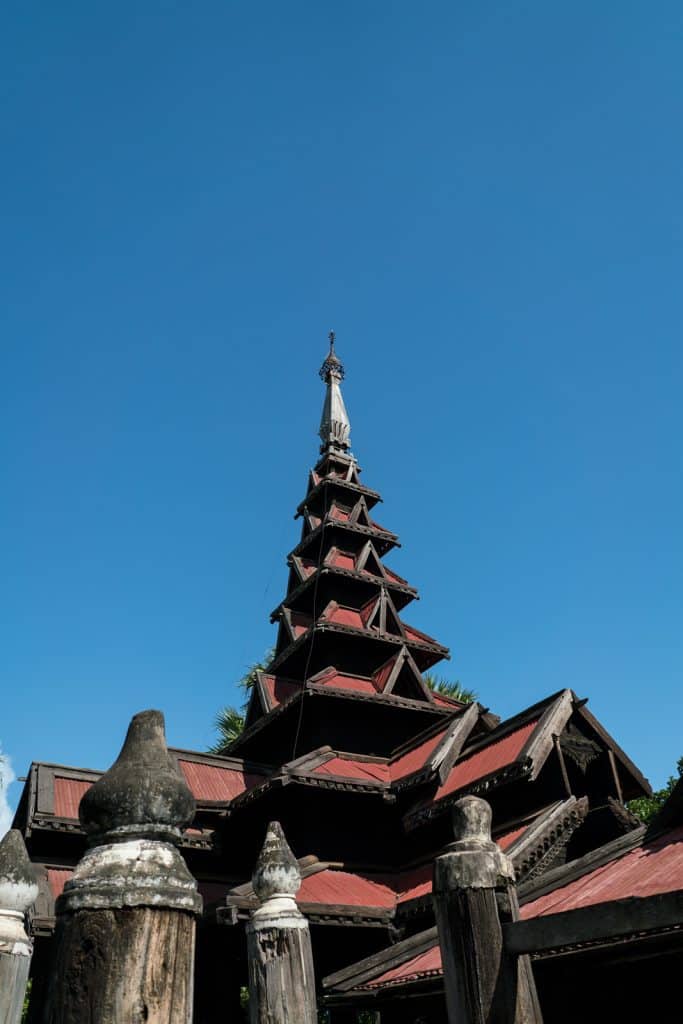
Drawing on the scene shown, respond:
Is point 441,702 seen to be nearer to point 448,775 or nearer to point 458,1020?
point 448,775

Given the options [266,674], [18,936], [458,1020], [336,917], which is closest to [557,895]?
[336,917]

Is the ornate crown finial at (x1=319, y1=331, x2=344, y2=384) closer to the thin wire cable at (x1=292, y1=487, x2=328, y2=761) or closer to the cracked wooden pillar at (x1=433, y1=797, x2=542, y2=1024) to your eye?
the thin wire cable at (x1=292, y1=487, x2=328, y2=761)

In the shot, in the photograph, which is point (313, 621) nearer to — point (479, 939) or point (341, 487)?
point (341, 487)

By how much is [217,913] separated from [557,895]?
5002mm

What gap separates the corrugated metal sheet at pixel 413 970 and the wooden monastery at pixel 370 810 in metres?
0.03

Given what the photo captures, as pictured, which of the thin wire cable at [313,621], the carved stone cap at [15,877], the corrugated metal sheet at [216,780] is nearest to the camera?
the carved stone cap at [15,877]

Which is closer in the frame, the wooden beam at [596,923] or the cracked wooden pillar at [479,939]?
the wooden beam at [596,923]

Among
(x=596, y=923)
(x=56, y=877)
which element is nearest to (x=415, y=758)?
(x=56, y=877)

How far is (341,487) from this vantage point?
2306 cm

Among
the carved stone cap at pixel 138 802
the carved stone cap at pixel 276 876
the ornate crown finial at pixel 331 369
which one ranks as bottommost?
the carved stone cap at pixel 138 802

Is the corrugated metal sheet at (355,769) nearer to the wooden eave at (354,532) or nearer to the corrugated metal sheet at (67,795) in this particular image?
the corrugated metal sheet at (67,795)

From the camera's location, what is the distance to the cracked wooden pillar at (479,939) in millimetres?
3611

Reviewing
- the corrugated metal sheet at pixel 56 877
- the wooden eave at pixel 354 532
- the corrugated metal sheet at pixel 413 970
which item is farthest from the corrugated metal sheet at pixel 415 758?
the wooden eave at pixel 354 532

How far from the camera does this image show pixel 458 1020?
145 inches
